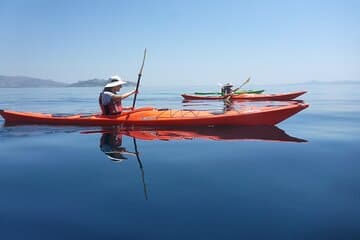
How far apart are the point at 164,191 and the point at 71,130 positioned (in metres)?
7.61

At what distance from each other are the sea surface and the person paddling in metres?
2.08

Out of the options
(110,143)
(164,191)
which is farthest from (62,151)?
(164,191)

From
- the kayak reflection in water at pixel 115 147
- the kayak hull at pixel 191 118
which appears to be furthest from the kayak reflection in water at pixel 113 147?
the kayak hull at pixel 191 118

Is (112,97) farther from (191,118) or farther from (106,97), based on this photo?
(191,118)

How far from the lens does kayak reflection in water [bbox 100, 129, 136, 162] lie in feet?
24.4

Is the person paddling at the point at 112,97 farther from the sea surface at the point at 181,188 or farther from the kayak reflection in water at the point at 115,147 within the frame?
the sea surface at the point at 181,188

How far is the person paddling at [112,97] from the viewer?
1109cm

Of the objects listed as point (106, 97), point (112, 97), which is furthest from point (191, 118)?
point (106, 97)

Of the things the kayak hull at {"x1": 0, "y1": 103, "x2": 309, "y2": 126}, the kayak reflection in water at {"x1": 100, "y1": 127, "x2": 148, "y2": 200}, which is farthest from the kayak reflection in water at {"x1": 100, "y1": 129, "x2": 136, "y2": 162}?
the kayak hull at {"x1": 0, "y1": 103, "x2": 309, "y2": 126}

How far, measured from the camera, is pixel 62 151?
8242mm

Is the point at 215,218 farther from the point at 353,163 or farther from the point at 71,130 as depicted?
the point at 71,130

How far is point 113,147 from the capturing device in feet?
28.3

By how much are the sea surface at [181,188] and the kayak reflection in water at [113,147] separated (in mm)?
28

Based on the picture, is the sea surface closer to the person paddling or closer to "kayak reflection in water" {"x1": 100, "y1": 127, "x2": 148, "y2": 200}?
"kayak reflection in water" {"x1": 100, "y1": 127, "x2": 148, "y2": 200}
